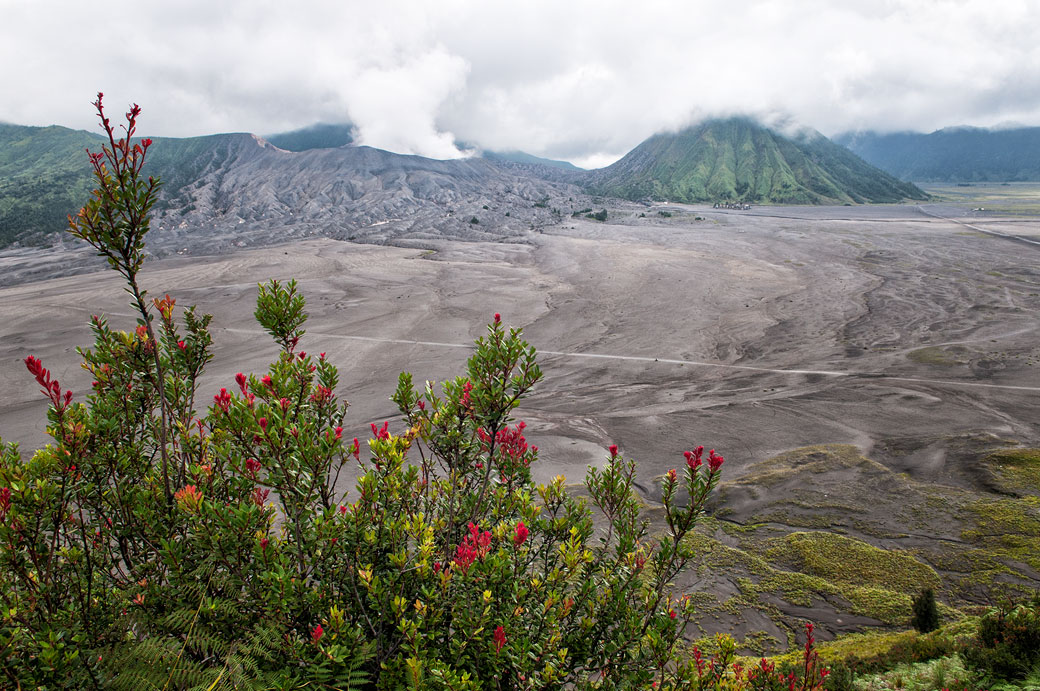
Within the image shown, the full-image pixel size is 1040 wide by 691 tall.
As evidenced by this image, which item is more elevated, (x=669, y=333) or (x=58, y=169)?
(x=58, y=169)

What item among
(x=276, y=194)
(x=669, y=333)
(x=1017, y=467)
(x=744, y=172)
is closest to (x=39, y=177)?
(x=276, y=194)

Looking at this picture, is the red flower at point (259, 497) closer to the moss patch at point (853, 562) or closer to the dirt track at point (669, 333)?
the moss patch at point (853, 562)

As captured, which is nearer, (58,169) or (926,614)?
(926,614)

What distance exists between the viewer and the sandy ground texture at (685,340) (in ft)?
53.0

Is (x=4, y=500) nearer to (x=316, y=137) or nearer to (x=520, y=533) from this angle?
(x=520, y=533)

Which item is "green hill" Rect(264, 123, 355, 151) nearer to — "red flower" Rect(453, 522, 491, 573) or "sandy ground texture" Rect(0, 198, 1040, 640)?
"sandy ground texture" Rect(0, 198, 1040, 640)

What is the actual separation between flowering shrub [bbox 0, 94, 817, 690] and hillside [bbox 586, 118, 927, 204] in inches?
5490

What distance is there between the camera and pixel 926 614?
8.49 metres

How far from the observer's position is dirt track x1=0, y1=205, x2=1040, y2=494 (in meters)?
17.2

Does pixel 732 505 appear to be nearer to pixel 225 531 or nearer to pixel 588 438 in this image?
pixel 588 438

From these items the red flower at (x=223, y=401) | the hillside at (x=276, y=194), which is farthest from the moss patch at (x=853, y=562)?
the hillside at (x=276, y=194)

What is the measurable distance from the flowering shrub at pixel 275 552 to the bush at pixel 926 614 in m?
7.30

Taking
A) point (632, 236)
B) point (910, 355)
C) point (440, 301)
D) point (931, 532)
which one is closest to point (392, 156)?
point (632, 236)

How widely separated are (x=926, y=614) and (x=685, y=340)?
18115mm
